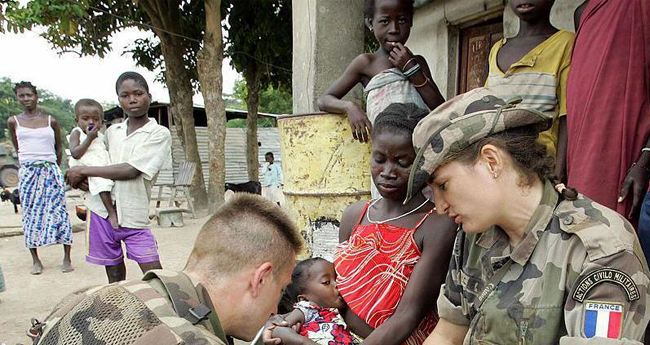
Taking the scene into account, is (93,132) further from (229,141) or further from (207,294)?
(229,141)

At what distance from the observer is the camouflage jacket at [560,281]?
100 centimetres

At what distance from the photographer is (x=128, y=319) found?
966mm

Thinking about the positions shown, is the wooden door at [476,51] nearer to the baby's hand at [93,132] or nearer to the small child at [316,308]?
the small child at [316,308]

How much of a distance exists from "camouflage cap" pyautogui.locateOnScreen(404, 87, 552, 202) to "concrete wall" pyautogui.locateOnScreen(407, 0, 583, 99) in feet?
9.20

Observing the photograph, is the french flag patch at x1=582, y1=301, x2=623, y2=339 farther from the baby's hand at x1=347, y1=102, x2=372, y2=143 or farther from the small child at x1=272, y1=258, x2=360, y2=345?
the baby's hand at x1=347, y1=102, x2=372, y2=143

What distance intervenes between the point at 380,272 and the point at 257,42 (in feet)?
31.7

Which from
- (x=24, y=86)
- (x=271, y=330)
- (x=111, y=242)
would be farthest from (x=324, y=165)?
(x=24, y=86)

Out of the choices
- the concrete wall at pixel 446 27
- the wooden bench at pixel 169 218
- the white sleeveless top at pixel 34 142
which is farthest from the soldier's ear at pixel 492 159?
the wooden bench at pixel 169 218

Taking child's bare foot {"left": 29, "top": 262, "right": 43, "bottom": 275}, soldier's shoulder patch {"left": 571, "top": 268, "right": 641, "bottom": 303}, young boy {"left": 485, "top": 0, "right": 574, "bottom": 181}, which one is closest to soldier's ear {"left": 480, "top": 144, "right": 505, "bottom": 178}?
soldier's shoulder patch {"left": 571, "top": 268, "right": 641, "bottom": 303}

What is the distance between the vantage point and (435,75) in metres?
4.83

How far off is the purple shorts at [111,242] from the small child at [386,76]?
5.16 feet

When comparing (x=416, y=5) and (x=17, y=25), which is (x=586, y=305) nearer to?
(x=416, y=5)

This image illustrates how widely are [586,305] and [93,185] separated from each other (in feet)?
9.47

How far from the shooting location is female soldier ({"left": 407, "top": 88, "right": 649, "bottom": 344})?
101cm
